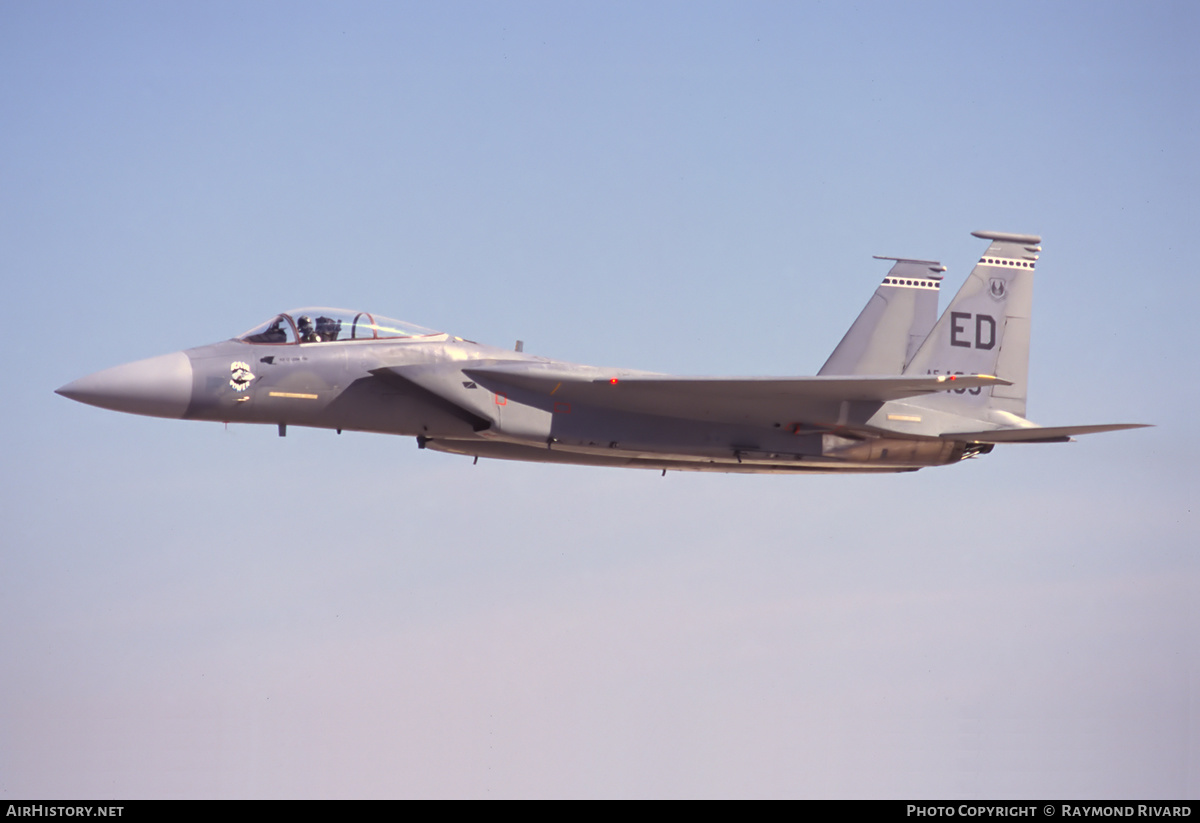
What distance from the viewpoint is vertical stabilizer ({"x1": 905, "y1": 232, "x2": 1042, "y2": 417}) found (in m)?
18.2

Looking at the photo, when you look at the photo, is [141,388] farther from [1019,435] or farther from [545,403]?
[1019,435]

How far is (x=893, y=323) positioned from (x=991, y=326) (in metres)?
1.67

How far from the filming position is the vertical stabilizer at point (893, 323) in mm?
19438

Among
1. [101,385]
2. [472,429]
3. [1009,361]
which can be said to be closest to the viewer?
[101,385]

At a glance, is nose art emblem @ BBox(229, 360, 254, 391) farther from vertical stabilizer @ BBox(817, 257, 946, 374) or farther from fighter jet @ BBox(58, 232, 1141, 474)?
vertical stabilizer @ BBox(817, 257, 946, 374)

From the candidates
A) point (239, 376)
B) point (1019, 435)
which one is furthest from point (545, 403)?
point (1019, 435)

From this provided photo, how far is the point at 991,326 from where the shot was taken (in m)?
18.4

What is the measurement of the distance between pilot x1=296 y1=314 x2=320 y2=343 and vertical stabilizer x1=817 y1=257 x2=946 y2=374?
772 centimetres

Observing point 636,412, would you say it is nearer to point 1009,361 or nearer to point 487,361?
point 487,361

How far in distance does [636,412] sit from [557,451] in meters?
1.29
